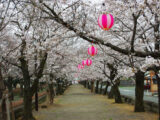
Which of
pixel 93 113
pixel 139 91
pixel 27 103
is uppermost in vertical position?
pixel 139 91

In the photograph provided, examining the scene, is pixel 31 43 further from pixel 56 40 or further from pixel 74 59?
pixel 74 59

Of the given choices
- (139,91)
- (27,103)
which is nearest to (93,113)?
(139,91)

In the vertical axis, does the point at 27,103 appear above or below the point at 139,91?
below

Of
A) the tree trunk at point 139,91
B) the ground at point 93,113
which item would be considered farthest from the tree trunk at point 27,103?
the tree trunk at point 139,91

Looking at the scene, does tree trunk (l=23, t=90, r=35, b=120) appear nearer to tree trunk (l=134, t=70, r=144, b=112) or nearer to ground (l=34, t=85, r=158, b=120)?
ground (l=34, t=85, r=158, b=120)

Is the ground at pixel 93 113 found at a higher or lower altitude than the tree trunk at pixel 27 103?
lower

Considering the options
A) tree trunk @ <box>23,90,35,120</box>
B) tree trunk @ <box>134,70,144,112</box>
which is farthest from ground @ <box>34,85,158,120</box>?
tree trunk @ <box>23,90,35,120</box>

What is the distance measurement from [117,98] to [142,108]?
6636 millimetres

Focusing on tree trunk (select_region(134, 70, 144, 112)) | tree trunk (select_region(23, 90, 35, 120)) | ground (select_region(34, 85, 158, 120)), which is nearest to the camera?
tree trunk (select_region(23, 90, 35, 120))

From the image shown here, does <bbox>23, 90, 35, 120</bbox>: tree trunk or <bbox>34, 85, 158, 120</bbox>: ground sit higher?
<bbox>23, 90, 35, 120</bbox>: tree trunk

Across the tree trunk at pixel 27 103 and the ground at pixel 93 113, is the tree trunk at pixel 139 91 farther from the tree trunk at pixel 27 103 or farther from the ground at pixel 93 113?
the tree trunk at pixel 27 103

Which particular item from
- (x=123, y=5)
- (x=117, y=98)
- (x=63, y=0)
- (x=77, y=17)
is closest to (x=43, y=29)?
(x=77, y=17)

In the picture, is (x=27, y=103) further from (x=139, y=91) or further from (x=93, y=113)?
(x=139, y=91)

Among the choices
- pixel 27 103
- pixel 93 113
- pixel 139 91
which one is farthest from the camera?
pixel 93 113
